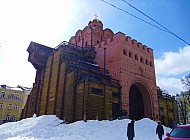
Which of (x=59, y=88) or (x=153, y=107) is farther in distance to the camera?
(x=153, y=107)

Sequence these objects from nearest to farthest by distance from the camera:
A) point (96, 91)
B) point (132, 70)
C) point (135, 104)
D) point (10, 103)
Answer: point (96, 91)
point (132, 70)
point (135, 104)
point (10, 103)

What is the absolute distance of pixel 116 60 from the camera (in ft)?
75.5

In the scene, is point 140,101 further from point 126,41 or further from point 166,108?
point 126,41

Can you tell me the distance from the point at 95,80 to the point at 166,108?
1374 centimetres

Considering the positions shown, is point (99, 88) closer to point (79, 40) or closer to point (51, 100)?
point (51, 100)

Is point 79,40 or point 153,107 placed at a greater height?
point 79,40

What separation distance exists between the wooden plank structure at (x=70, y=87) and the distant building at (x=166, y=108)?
29.2ft

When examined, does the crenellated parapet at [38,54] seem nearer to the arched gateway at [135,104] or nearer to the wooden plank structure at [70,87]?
the wooden plank structure at [70,87]

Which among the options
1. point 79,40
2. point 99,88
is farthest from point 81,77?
point 79,40

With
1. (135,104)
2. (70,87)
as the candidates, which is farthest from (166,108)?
(70,87)

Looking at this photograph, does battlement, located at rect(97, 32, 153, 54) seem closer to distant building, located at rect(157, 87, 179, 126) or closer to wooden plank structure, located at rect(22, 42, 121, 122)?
wooden plank structure, located at rect(22, 42, 121, 122)

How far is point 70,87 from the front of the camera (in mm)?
19719

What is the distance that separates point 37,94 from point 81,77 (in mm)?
10048

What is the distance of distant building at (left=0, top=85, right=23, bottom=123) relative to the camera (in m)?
41.2
